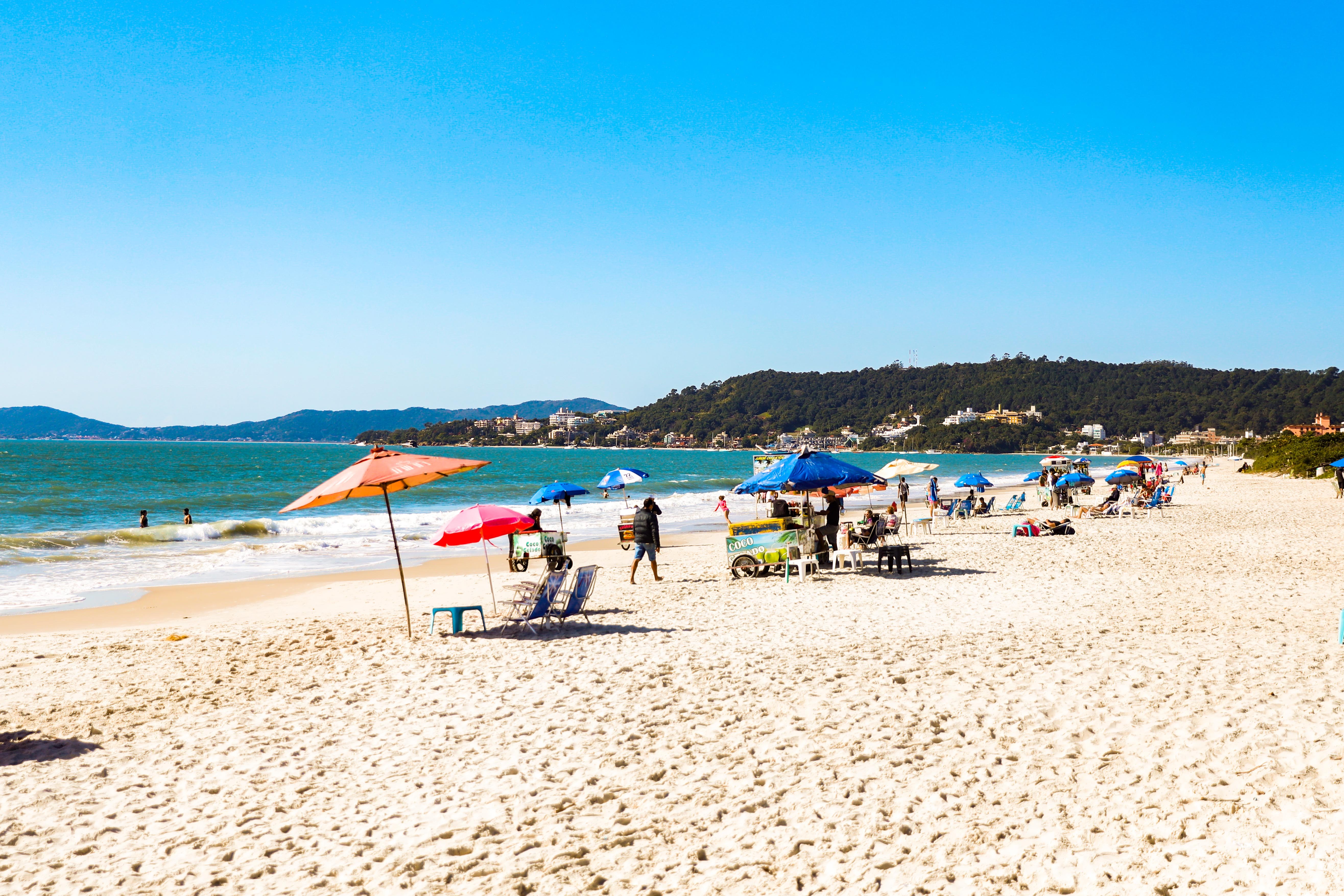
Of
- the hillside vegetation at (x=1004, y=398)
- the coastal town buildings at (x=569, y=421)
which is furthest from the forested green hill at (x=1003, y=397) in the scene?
the coastal town buildings at (x=569, y=421)

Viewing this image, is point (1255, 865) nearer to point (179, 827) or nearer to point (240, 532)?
point (179, 827)

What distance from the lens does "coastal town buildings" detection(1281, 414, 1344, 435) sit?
92.3m

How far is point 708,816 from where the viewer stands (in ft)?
14.2

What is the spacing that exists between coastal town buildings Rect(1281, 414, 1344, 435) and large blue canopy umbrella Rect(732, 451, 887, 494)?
3632 inches

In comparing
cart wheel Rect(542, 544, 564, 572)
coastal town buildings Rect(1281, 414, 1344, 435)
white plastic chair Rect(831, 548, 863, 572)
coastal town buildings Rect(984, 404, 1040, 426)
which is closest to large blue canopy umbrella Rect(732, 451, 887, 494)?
white plastic chair Rect(831, 548, 863, 572)

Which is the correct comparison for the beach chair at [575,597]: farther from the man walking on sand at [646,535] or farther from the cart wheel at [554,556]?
the cart wheel at [554,556]

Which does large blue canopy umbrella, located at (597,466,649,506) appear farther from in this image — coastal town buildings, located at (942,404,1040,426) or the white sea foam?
coastal town buildings, located at (942,404,1040,426)

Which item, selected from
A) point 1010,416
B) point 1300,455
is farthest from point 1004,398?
point 1300,455

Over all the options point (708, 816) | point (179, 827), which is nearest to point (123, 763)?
point (179, 827)

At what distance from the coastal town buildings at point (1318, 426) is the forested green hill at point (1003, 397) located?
14.5 metres

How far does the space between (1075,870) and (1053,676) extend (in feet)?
10.1

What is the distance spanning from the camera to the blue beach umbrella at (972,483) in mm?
23859

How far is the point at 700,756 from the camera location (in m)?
5.11

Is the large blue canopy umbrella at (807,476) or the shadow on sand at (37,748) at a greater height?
the large blue canopy umbrella at (807,476)
